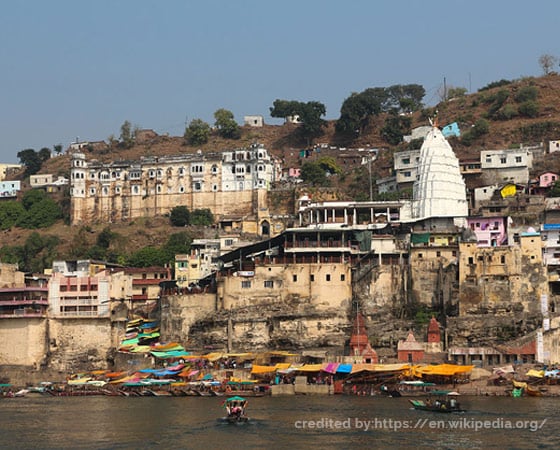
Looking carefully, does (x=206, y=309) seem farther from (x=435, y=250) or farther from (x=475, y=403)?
(x=475, y=403)

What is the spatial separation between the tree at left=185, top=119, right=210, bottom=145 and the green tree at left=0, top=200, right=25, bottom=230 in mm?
19535

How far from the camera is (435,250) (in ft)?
245

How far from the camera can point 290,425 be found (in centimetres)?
5203

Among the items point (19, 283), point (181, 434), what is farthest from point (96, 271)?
point (181, 434)

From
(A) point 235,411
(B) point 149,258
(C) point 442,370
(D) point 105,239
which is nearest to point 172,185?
(D) point 105,239

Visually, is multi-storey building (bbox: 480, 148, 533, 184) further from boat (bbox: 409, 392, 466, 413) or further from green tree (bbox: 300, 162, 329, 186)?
boat (bbox: 409, 392, 466, 413)

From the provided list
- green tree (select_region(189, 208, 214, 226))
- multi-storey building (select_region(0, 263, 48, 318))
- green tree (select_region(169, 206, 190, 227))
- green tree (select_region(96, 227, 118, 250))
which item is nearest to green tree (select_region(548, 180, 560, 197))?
green tree (select_region(189, 208, 214, 226))

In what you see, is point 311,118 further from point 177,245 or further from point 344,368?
point 344,368

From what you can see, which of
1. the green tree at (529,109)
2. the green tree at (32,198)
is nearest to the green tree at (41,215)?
the green tree at (32,198)

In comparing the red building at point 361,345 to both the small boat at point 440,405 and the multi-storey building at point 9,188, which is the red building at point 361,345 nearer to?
the small boat at point 440,405

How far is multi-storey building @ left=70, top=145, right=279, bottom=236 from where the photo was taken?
10362 cm

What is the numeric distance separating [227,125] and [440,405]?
72128mm

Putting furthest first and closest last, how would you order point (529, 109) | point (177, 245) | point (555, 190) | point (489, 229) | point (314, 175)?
point (529, 109)
point (314, 175)
point (177, 245)
point (555, 190)
point (489, 229)

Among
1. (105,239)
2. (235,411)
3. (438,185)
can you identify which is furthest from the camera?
(105,239)
